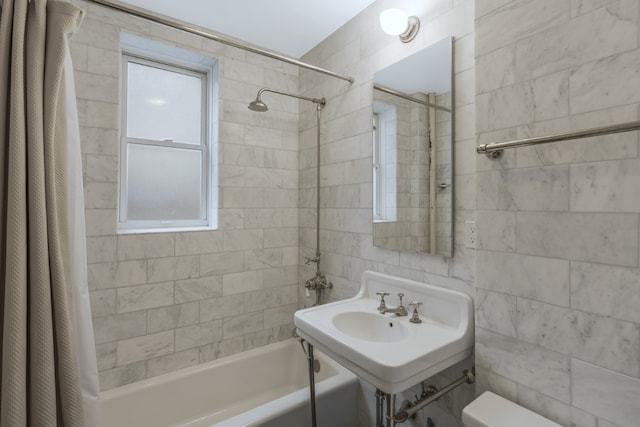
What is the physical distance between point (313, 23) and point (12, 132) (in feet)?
5.58

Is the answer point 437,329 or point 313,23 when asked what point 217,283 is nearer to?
point 437,329

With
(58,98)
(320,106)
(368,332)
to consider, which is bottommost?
(368,332)

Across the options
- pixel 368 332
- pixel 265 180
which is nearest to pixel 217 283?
pixel 265 180

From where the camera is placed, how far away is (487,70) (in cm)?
117

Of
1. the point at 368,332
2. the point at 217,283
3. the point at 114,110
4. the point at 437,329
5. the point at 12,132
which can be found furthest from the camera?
the point at 217,283

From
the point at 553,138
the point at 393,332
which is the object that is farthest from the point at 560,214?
the point at 393,332

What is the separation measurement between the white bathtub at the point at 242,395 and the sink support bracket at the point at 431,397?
60 cm

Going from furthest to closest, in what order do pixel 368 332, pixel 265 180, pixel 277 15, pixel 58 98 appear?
1. pixel 265 180
2. pixel 277 15
3. pixel 368 332
4. pixel 58 98

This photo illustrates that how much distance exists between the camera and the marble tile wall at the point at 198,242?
1771mm

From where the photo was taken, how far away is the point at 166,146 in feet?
7.07

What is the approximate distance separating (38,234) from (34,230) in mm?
16

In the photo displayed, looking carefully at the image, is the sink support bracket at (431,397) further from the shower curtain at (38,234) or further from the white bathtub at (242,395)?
the shower curtain at (38,234)

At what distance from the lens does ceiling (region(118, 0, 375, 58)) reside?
1.84 meters

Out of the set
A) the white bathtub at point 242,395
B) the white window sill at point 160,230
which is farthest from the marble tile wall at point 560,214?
the white window sill at point 160,230
